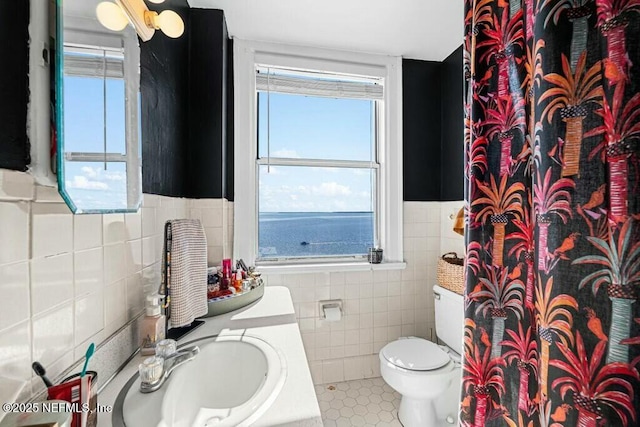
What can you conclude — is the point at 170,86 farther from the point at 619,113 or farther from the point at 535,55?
the point at 619,113

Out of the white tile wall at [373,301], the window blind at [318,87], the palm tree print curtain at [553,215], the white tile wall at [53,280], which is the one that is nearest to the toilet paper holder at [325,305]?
the white tile wall at [373,301]

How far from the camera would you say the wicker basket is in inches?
63.1

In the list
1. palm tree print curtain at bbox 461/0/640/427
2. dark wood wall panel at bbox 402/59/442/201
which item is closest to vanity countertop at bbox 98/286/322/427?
palm tree print curtain at bbox 461/0/640/427

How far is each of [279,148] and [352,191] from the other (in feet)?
2.03

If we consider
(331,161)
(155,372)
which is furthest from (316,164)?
(155,372)

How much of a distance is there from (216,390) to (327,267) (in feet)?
3.64

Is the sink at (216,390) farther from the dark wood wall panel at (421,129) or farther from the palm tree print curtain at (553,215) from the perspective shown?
the dark wood wall panel at (421,129)

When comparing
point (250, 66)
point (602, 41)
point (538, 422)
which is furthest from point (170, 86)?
point (538, 422)

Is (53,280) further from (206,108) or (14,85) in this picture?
(206,108)

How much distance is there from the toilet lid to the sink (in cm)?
94

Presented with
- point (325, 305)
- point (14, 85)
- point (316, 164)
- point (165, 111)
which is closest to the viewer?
point (14, 85)

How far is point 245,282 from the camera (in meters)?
1.28

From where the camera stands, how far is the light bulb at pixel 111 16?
65cm

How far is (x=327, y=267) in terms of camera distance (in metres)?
1.84
